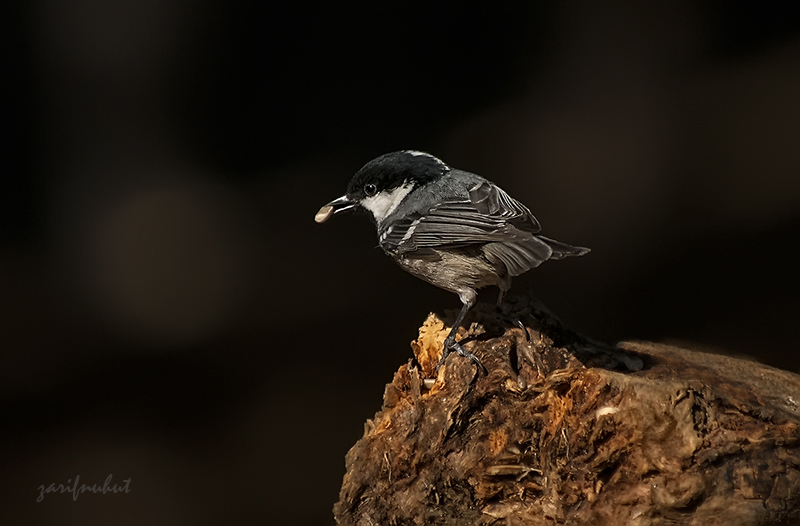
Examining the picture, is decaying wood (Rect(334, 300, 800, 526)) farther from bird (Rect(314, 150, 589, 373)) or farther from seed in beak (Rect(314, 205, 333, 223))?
seed in beak (Rect(314, 205, 333, 223))

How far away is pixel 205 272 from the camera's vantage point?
1.97m

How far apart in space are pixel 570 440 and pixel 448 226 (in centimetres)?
63

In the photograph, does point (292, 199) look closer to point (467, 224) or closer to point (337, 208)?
point (337, 208)

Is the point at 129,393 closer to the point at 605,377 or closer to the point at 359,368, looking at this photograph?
the point at 359,368

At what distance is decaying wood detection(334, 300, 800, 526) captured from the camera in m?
1.02

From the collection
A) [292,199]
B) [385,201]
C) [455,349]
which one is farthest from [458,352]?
[292,199]

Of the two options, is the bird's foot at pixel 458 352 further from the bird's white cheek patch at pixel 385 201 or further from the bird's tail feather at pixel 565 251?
the bird's white cheek patch at pixel 385 201

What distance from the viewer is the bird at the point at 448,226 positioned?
1431 mm

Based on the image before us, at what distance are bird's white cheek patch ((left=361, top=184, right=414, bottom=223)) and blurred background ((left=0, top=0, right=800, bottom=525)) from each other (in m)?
0.28

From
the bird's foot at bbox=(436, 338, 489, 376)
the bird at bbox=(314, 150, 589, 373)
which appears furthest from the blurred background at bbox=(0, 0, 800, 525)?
the bird's foot at bbox=(436, 338, 489, 376)

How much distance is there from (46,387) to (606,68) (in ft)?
6.78

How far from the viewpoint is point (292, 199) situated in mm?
1947

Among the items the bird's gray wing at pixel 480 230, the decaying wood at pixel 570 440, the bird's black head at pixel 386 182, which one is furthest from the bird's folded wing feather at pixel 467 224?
the decaying wood at pixel 570 440

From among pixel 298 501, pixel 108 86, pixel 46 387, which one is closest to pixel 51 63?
pixel 108 86
